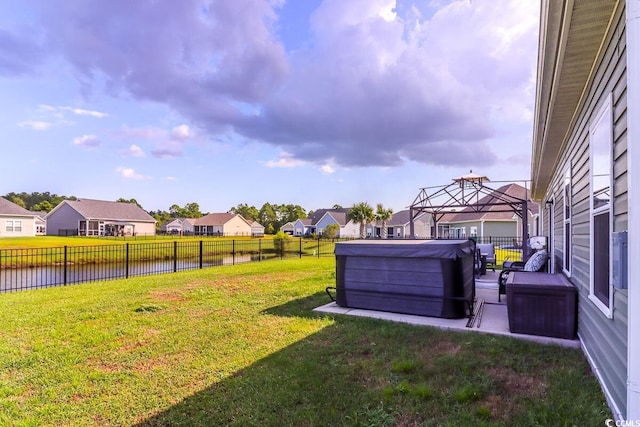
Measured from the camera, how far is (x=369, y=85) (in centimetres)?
1165

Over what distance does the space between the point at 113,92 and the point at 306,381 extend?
12.0 metres

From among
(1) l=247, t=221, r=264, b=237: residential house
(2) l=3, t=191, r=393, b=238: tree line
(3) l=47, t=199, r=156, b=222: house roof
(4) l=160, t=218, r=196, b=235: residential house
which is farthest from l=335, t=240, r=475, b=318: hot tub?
(4) l=160, t=218, r=196, b=235: residential house

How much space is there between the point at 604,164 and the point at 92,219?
43.1m

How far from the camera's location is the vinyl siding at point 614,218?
2.03 m

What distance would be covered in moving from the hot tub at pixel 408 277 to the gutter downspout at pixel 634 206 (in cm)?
291

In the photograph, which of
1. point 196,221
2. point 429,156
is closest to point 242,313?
point 429,156

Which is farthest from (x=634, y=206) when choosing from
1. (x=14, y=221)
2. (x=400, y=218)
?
(x=400, y=218)

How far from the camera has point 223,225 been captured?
49219 millimetres

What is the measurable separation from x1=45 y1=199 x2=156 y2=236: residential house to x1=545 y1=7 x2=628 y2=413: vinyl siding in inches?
1633

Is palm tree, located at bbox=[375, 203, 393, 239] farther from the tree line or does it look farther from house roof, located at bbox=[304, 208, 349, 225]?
house roof, located at bbox=[304, 208, 349, 225]

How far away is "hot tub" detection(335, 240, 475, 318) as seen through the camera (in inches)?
176

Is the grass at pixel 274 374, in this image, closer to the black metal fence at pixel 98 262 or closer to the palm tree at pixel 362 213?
the black metal fence at pixel 98 262

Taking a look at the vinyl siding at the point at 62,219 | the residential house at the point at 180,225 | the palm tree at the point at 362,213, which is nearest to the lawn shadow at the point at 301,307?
the palm tree at the point at 362,213

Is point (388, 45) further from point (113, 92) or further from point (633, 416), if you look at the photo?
point (633, 416)
